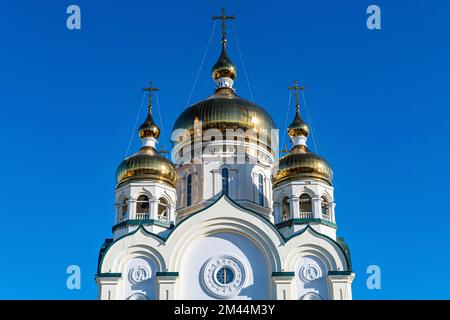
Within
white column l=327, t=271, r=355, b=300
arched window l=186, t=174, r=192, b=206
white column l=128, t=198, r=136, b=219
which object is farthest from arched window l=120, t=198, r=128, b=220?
white column l=327, t=271, r=355, b=300

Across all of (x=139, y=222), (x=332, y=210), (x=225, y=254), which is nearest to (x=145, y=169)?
(x=139, y=222)

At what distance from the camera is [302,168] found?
75.1 ft

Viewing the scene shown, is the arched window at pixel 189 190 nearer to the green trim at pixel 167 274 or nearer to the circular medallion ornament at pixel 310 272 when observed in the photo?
the green trim at pixel 167 274

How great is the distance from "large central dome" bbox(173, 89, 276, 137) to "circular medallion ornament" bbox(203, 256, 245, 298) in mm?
6686

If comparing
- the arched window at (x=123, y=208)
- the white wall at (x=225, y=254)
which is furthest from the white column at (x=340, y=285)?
the arched window at (x=123, y=208)

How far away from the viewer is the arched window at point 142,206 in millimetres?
22803

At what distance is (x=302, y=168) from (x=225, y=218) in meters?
3.62

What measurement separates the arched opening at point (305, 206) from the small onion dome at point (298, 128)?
3.04 meters

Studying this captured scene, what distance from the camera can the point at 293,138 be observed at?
25141 millimetres

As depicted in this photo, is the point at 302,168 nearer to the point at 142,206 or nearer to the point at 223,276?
the point at 223,276

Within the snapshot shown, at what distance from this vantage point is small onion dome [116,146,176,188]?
906 inches

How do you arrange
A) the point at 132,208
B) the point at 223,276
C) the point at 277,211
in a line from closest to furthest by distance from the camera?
the point at 223,276
the point at 132,208
the point at 277,211

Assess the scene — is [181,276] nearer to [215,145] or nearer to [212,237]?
[212,237]
